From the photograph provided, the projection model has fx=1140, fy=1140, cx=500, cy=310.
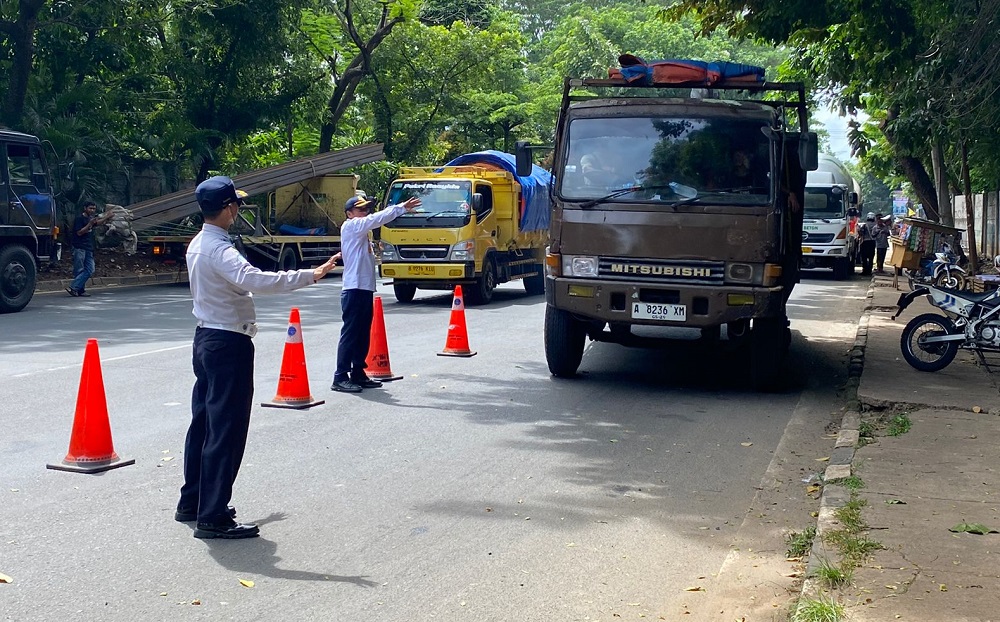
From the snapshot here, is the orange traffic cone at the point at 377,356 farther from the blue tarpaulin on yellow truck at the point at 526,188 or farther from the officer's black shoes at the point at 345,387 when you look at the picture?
the blue tarpaulin on yellow truck at the point at 526,188

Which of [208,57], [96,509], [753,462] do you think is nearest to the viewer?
[96,509]

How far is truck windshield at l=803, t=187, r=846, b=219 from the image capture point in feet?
96.8

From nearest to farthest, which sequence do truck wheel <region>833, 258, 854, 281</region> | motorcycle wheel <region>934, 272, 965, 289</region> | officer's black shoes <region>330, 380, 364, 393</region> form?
officer's black shoes <region>330, 380, 364, 393</region> → motorcycle wheel <region>934, 272, 965, 289</region> → truck wheel <region>833, 258, 854, 281</region>

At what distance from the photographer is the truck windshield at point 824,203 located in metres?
29.5

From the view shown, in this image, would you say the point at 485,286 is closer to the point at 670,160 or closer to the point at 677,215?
the point at 670,160

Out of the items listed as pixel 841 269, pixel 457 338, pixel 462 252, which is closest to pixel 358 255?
pixel 457 338

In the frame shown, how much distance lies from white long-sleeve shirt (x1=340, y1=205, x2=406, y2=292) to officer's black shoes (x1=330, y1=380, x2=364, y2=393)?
85 centimetres

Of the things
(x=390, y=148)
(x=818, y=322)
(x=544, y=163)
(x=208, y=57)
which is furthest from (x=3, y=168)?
(x=544, y=163)

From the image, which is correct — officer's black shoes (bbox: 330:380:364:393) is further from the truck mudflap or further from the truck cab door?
the truck cab door

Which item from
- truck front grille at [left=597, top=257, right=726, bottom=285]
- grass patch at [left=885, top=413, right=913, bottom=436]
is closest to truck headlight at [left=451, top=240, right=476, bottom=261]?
truck front grille at [left=597, top=257, right=726, bottom=285]

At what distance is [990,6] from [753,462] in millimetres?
6412

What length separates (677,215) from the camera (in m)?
9.96

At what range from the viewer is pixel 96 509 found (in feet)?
20.0

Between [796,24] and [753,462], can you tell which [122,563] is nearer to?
[753,462]
